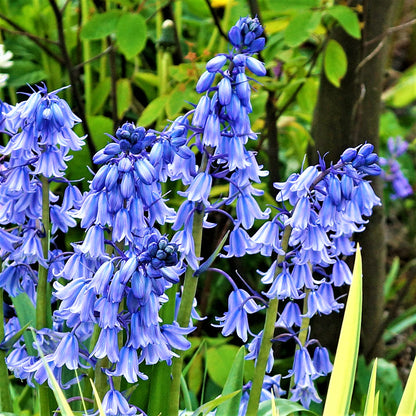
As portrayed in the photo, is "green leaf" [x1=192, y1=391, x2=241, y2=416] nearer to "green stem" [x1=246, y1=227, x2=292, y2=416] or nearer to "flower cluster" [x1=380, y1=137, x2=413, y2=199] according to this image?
"green stem" [x1=246, y1=227, x2=292, y2=416]

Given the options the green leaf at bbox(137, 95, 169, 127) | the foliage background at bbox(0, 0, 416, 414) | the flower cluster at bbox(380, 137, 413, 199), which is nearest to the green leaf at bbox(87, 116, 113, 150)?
the foliage background at bbox(0, 0, 416, 414)

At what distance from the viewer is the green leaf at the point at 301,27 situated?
1858 mm

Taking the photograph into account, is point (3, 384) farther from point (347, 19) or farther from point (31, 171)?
point (347, 19)

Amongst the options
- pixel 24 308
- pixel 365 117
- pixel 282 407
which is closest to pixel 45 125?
pixel 24 308

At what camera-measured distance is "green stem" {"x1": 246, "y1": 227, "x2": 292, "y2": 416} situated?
4.45ft

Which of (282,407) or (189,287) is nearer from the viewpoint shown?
(189,287)

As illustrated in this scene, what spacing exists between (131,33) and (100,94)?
2.45 feet

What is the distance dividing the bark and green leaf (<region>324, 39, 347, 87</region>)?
0.80 ft

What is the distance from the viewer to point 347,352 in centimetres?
122

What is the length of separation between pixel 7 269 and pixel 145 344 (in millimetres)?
415

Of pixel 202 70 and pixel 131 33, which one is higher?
pixel 131 33

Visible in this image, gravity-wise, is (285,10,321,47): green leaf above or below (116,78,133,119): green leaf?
above

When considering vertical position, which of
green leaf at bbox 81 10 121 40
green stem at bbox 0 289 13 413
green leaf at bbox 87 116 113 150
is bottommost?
green stem at bbox 0 289 13 413

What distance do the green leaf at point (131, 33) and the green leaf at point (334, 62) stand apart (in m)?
0.56
